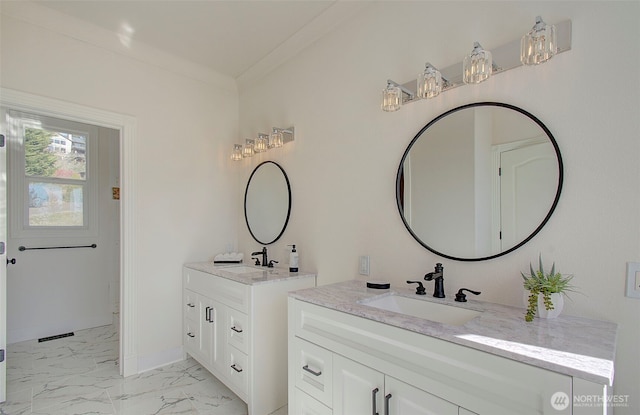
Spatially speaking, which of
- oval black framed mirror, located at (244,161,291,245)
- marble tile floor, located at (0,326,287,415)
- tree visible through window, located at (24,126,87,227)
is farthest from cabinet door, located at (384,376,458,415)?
tree visible through window, located at (24,126,87,227)

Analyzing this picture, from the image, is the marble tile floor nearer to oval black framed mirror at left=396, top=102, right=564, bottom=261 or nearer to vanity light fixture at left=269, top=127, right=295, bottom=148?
oval black framed mirror at left=396, top=102, right=564, bottom=261

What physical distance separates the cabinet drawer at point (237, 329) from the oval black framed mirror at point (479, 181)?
1.24 meters

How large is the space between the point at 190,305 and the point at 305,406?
1.63 m

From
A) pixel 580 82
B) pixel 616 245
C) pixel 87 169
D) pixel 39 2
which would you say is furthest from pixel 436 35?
pixel 87 169

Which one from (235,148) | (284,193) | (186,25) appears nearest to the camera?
(186,25)

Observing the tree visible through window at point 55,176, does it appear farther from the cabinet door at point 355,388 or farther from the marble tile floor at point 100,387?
the cabinet door at point 355,388

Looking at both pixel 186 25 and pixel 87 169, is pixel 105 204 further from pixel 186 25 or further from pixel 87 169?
pixel 186 25

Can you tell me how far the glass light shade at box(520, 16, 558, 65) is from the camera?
4.21 ft

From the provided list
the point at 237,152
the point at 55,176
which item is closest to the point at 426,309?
the point at 237,152

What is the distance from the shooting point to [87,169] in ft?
12.5

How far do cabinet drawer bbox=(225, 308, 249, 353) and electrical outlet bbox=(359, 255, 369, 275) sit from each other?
2.68 ft

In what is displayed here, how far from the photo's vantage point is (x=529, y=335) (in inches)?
42.2

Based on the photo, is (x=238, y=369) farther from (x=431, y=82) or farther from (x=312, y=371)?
(x=431, y=82)

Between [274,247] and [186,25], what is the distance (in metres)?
1.89
